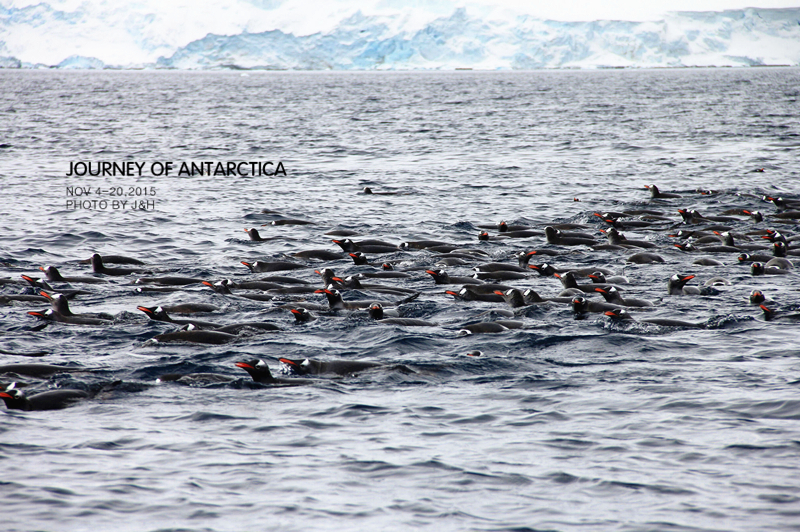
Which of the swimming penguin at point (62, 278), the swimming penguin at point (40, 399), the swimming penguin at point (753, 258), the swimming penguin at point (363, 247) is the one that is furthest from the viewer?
the swimming penguin at point (363, 247)

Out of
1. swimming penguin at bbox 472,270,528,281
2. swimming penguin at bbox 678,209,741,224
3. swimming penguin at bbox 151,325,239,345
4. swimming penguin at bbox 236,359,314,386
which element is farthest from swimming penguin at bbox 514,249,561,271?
swimming penguin at bbox 236,359,314,386

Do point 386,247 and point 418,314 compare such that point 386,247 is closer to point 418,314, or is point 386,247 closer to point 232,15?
point 418,314

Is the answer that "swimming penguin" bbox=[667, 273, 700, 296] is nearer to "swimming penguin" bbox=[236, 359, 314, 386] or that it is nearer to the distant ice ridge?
"swimming penguin" bbox=[236, 359, 314, 386]

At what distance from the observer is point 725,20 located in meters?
196

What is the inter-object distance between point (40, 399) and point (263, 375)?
2.56 meters

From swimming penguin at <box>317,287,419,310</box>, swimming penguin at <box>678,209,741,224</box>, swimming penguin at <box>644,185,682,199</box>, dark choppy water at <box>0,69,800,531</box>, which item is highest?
swimming penguin at <box>644,185,682,199</box>

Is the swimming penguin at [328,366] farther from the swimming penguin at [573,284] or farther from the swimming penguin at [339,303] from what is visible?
the swimming penguin at [573,284]

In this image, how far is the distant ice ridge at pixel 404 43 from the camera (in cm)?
16650

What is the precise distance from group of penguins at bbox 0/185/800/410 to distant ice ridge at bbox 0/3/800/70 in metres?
149

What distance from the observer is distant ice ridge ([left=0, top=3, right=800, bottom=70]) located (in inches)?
6555

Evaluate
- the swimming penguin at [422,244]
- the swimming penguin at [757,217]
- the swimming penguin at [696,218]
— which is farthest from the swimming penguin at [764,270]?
the swimming penguin at [422,244]

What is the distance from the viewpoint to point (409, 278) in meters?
14.9

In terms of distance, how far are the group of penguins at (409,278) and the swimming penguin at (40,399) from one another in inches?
0.5

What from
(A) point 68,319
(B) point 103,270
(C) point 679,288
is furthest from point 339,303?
(C) point 679,288
